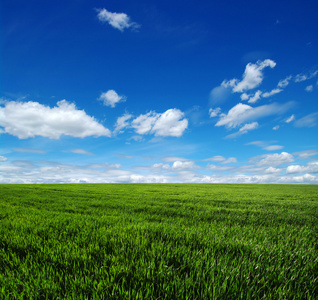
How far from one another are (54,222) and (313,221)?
9.58m

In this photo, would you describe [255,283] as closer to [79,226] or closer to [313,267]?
[313,267]

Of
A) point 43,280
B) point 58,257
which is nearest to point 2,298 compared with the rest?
point 43,280

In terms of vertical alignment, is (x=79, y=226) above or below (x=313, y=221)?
above

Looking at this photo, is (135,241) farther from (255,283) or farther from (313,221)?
(313,221)

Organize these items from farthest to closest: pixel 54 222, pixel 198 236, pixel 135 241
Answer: pixel 54 222 < pixel 198 236 < pixel 135 241

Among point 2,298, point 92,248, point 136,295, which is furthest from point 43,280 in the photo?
point 136,295

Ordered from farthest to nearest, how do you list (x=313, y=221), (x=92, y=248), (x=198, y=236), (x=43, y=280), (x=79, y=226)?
(x=313, y=221)
(x=79, y=226)
(x=198, y=236)
(x=92, y=248)
(x=43, y=280)

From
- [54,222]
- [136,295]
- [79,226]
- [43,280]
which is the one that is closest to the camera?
[136,295]

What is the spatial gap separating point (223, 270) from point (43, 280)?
235cm

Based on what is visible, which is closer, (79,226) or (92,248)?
(92,248)

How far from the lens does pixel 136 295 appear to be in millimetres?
1988

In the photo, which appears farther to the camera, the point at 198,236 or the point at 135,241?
the point at 198,236

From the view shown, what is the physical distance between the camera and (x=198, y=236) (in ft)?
13.3

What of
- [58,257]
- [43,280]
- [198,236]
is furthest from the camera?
[198,236]
